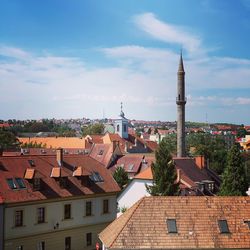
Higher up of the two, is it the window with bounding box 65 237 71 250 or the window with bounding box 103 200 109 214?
the window with bounding box 103 200 109 214

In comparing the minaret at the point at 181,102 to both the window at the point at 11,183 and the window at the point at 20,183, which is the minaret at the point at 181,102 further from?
the window at the point at 11,183

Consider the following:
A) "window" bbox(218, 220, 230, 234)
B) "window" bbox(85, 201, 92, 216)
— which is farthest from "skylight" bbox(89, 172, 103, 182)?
"window" bbox(218, 220, 230, 234)

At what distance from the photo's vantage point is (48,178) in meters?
40.0

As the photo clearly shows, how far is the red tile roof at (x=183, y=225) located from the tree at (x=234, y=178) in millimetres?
17841

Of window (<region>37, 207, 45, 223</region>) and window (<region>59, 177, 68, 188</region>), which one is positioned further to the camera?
window (<region>59, 177, 68, 188</region>)

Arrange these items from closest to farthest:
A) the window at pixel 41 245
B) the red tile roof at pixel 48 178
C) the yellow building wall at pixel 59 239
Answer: the yellow building wall at pixel 59 239 < the red tile roof at pixel 48 178 < the window at pixel 41 245

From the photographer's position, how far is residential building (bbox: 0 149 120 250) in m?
36.0

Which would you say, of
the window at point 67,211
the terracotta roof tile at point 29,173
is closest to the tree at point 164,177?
the window at point 67,211

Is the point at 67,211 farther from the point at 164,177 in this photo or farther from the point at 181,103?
the point at 181,103

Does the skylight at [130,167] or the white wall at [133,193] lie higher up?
the skylight at [130,167]

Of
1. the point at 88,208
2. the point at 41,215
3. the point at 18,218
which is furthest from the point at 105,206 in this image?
the point at 18,218

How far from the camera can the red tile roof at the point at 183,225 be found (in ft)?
91.0

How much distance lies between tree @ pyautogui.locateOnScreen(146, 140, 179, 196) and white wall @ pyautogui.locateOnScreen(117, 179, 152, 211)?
29.6 ft

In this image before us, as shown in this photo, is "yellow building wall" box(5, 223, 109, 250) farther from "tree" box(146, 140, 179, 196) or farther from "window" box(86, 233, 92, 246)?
"tree" box(146, 140, 179, 196)
